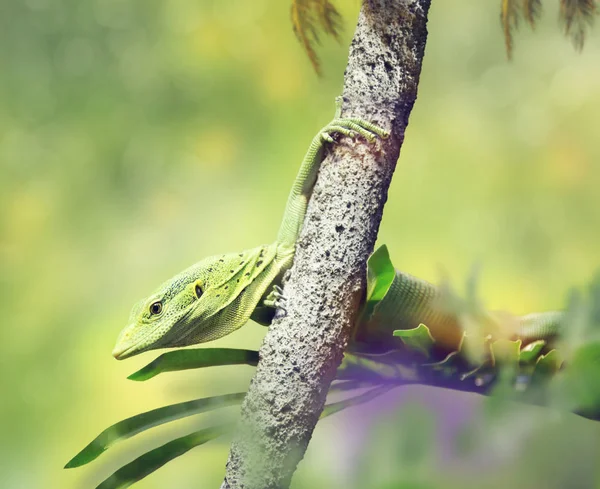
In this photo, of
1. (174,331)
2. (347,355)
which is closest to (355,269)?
(347,355)

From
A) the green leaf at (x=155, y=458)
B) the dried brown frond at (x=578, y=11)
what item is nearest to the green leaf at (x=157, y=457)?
the green leaf at (x=155, y=458)

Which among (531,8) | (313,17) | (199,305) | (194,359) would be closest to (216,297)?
(199,305)

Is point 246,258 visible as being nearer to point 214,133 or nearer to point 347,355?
point 347,355

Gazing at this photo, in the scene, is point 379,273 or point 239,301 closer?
point 379,273

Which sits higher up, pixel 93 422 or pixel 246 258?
pixel 246 258

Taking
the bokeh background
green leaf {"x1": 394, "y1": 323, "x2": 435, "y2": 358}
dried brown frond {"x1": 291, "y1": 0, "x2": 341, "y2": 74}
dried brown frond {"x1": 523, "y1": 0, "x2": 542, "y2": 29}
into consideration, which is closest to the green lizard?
green leaf {"x1": 394, "y1": 323, "x2": 435, "y2": 358}

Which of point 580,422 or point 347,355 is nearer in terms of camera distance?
point 580,422

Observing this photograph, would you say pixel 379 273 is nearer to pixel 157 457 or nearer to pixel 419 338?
pixel 419 338
